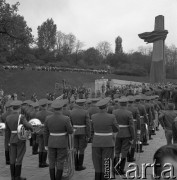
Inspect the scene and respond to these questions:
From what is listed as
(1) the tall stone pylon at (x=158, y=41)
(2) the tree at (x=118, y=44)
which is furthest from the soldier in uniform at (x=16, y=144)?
(2) the tree at (x=118, y=44)

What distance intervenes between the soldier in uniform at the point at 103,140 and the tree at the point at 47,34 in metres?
97.1

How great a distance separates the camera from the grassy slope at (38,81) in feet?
186

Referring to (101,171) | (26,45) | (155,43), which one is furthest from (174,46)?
(101,171)

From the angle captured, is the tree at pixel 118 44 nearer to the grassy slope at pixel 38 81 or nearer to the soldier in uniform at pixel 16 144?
the grassy slope at pixel 38 81

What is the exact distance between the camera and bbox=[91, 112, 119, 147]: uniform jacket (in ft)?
26.6

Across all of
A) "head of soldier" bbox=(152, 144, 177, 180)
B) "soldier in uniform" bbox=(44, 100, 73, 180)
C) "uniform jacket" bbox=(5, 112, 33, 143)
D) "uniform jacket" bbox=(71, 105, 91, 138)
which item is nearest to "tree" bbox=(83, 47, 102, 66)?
"uniform jacket" bbox=(71, 105, 91, 138)

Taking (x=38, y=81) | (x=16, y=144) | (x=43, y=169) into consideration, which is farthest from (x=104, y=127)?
(x=38, y=81)

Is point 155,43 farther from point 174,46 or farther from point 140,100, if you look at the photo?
point 174,46

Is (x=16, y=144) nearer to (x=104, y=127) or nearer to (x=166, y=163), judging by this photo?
(x=104, y=127)

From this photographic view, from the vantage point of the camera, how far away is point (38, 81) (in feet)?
198

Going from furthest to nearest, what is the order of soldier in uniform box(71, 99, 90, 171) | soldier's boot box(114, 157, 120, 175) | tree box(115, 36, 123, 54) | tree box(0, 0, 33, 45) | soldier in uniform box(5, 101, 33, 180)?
tree box(115, 36, 123, 54), tree box(0, 0, 33, 45), soldier in uniform box(71, 99, 90, 171), soldier's boot box(114, 157, 120, 175), soldier in uniform box(5, 101, 33, 180)

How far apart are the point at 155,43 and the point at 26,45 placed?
15.8 metres

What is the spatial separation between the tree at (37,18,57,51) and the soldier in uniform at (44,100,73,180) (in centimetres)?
9688

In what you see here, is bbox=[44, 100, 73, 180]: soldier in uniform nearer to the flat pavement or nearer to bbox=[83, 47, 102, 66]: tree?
the flat pavement
